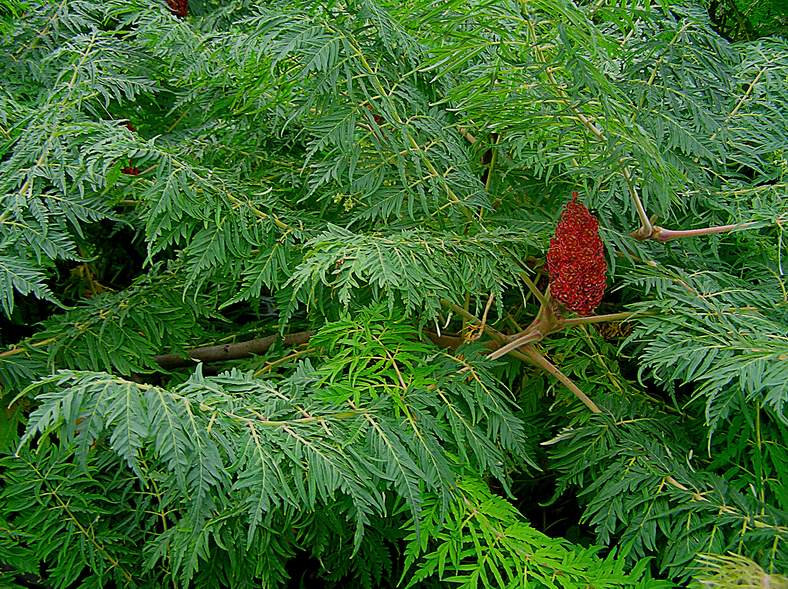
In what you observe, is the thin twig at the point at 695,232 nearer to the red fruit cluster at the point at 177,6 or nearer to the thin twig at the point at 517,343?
the thin twig at the point at 517,343

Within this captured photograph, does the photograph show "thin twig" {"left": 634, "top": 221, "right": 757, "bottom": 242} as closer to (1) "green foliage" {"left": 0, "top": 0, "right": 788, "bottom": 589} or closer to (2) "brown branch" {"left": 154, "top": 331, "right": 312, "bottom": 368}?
(1) "green foliage" {"left": 0, "top": 0, "right": 788, "bottom": 589}

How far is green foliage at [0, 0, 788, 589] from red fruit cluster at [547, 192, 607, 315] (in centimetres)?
5

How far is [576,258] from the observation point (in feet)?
3.56

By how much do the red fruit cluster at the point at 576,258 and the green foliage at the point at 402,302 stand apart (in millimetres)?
46

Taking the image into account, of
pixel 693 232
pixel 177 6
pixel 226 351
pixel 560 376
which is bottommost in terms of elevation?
pixel 226 351

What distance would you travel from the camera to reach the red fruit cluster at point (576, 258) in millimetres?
1080

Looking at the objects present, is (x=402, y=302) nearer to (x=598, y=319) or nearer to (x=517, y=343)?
(x=517, y=343)

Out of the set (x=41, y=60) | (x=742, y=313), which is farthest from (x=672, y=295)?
(x=41, y=60)

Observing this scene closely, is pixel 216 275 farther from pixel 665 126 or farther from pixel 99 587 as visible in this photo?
pixel 665 126

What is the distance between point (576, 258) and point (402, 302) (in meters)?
0.28

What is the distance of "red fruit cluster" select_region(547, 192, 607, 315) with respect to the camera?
3.54 ft

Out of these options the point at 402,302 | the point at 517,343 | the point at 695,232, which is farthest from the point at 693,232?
the point at 402,302

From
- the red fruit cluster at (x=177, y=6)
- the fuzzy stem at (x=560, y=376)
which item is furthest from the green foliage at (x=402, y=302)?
the red fruit cluster at (x=177, y=6)

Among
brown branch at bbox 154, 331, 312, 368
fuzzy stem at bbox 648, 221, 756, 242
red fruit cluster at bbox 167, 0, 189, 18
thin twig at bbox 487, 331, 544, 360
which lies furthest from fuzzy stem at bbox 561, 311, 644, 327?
red fruit cluster at bbox 167, 0, 189, 18
